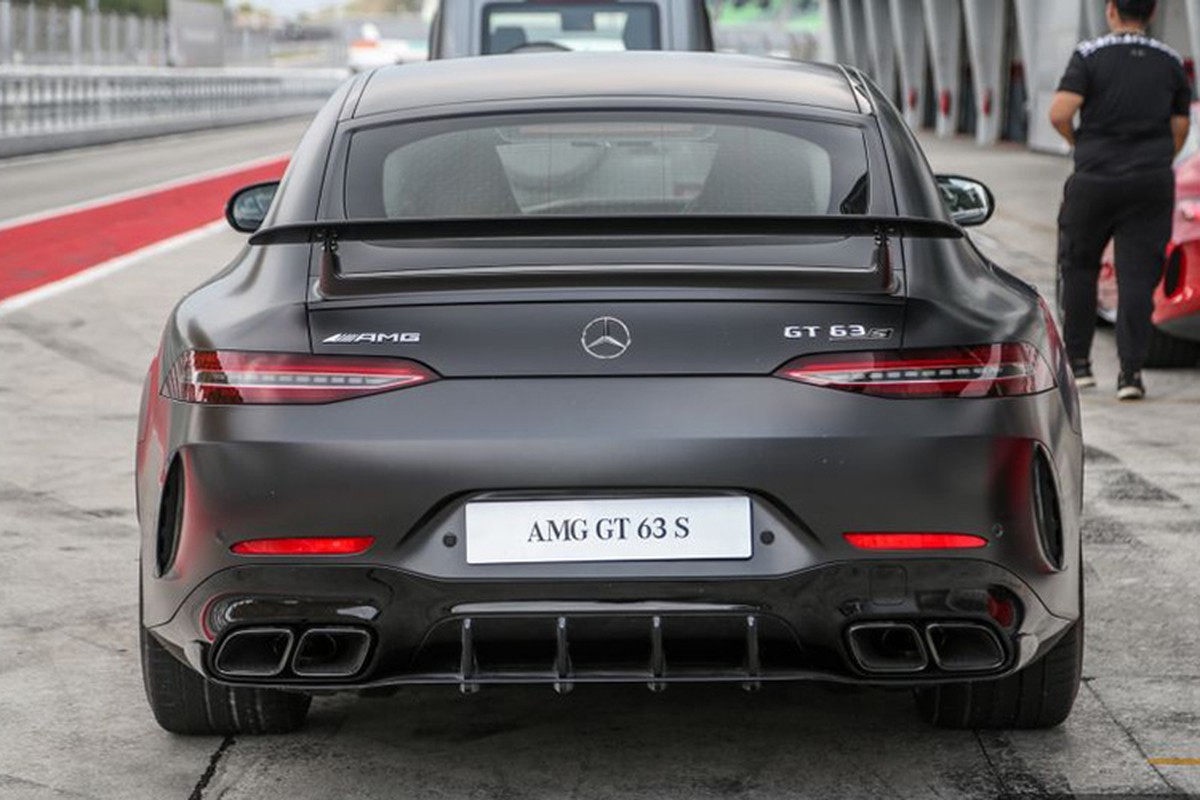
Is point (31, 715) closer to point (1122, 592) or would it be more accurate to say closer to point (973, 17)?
point (1122, 592)

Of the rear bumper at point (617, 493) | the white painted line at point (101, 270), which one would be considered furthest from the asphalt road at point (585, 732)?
the white painted line at point (101, 270)

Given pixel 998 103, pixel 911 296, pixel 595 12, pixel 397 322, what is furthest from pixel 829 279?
pixel 998 103

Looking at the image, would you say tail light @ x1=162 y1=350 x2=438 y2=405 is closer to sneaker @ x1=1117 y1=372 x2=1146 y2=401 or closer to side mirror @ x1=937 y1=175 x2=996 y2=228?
side mirror @ x1=937 y1=175 x2=996 y2=228

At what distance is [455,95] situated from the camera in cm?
503

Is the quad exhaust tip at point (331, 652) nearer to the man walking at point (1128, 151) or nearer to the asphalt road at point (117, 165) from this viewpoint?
the man walking at point (1128, 151)

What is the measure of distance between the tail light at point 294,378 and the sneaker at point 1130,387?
6230mm

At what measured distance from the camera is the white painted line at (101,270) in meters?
13.6

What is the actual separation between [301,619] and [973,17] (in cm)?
3629

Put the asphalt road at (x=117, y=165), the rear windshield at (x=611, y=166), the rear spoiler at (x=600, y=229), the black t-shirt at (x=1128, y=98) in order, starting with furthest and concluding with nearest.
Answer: the asphalt road at (x=117, y=165) → the black t-shirt at (x=1128, y=98) → the rear windshield at (x=611, y=166) → the rear spoiler at (x=600, y=229)

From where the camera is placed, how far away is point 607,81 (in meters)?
5.12

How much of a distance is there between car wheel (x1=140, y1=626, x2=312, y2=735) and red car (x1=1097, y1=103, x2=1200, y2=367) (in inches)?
252

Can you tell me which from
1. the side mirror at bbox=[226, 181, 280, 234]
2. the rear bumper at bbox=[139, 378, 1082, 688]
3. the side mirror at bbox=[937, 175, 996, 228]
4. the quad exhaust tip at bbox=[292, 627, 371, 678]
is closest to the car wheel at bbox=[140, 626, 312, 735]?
the quad exhaust tip at bbox=[292, 627, 371, 678]

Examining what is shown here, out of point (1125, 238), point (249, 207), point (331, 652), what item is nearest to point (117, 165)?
point (1125, 238)

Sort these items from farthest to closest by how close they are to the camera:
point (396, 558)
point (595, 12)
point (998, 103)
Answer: point (998, 103) < point (595, 12) < point (396, 558)
